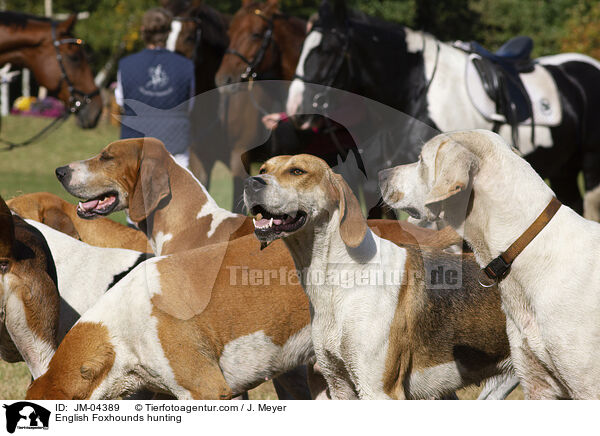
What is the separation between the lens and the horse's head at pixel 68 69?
Answer: 26.1 ft

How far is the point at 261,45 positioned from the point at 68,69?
1.99 metres

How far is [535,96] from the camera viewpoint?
6789mm

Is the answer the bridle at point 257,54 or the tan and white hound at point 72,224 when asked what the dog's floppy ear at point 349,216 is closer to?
the tan and white hound at point 72,224

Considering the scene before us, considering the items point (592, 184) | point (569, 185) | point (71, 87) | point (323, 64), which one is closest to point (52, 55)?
point (71, 87)

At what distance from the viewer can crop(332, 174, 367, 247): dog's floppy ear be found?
11.0 feet

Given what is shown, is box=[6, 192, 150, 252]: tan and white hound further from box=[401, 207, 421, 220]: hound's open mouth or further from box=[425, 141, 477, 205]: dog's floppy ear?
box=[425, 141, 477, 205]: dog's floppy ear

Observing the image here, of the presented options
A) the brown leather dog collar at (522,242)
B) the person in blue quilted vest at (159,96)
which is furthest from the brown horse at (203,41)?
the brown leather dog collar at (522,242)

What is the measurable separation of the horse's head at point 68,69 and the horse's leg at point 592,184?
4.90 meters

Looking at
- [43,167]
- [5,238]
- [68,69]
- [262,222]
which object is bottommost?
[43,167]

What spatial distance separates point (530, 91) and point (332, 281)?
161 inches
